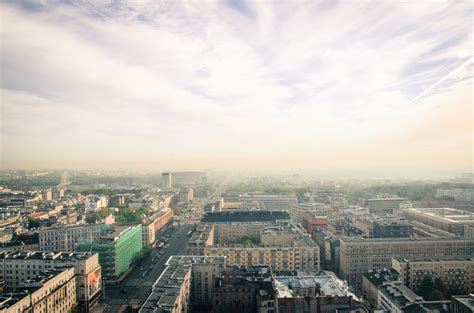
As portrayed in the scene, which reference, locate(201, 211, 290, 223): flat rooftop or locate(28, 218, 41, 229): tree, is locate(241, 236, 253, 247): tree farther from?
locate(28, 218, 41, 229): tree

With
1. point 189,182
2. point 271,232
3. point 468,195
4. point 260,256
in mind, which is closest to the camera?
point 260,256

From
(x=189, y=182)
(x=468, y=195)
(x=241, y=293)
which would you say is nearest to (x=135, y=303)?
(x=241, y=293)

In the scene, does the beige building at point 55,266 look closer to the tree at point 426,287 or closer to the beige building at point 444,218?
the tree at point 426,287

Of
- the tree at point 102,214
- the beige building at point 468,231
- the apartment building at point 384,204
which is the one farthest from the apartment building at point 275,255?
the apartment building at point 384,204

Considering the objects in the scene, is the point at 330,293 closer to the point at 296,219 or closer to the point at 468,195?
the point at 296,219

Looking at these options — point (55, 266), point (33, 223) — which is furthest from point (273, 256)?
point (33, 223)
